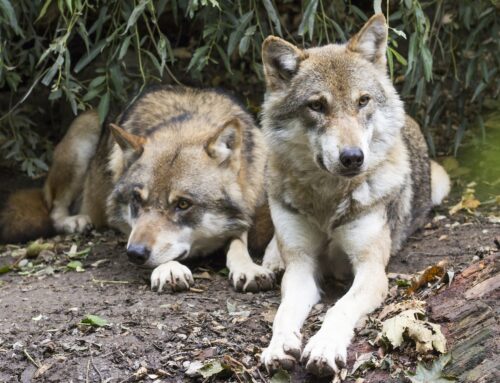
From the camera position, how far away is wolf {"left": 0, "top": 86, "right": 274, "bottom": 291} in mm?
5180

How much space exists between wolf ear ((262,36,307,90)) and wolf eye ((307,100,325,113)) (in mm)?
307

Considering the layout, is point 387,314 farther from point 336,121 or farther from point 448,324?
point 336,121

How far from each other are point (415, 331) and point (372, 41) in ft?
6.39

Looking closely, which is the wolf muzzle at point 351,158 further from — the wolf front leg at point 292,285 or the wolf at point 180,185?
the wolf at point 180,185

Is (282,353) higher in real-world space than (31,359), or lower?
higher

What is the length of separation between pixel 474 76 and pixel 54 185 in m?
3.79

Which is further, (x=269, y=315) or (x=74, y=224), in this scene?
(x=74, y=224)

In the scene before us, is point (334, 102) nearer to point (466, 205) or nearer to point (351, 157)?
point (351, 157)

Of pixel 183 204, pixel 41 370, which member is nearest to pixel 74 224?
pixel 183 204

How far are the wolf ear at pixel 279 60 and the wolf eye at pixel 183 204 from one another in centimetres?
101

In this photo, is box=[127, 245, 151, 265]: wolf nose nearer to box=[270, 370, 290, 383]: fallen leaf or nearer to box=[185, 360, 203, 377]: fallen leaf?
box=[185, 360, 203, 377]: fallen leaf

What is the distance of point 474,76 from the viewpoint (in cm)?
702

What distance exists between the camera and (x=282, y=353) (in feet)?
12.4

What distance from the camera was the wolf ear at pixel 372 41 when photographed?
477 cm
